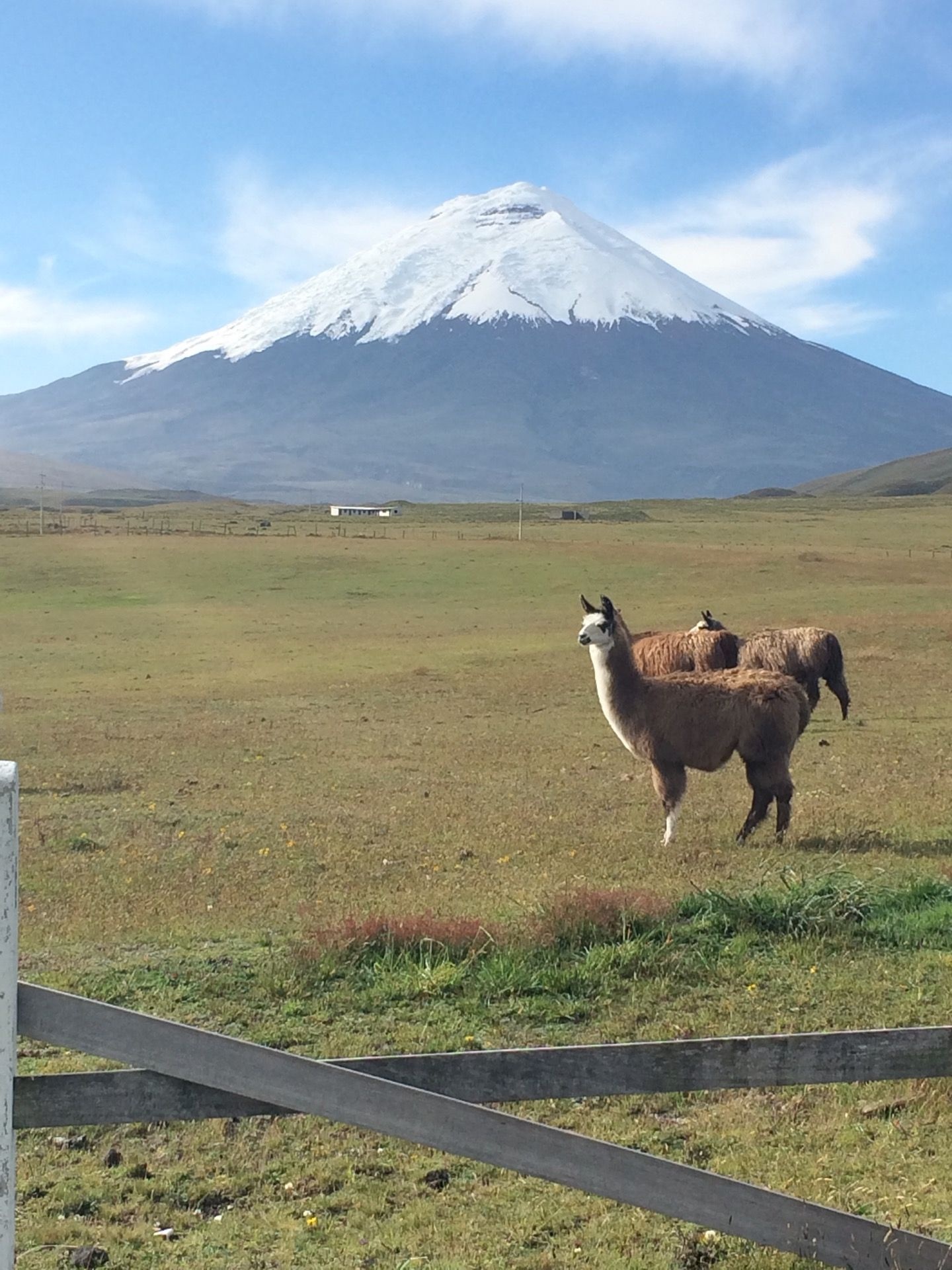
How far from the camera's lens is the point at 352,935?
306 inches

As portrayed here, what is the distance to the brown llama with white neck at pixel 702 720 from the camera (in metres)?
12.5

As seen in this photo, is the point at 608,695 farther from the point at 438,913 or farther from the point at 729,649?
the point at 729,649

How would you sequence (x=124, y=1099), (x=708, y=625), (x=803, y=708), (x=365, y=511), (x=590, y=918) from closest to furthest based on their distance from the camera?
(x=124, y=1099)
(x=590, y=918)
(x=803, y=708)
(x=708, y=625)
(x=365, y=511)

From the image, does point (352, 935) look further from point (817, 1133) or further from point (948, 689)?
point (948, 689)

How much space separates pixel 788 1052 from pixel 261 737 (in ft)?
61.6

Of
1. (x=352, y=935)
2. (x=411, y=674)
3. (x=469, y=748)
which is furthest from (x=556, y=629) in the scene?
(x=352, y=935)

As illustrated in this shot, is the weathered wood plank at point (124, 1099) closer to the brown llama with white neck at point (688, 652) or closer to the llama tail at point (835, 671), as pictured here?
the brown llama with white neck at point (688, 652)

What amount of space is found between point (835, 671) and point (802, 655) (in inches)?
24.2

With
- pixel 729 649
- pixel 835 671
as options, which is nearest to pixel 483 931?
pixel 729 649

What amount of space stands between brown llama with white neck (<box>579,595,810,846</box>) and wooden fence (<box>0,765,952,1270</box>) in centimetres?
842

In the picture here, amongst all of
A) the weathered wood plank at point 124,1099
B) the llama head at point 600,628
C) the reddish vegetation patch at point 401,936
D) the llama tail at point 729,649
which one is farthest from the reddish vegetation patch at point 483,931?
the llama tail at point 729,649

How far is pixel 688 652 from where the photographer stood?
19.2 meters

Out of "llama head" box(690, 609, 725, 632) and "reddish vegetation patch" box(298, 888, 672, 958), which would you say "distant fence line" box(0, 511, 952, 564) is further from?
"reddish vegetation patch" box(298, 888, 672, 958)

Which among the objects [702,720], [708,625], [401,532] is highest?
[401,532]
